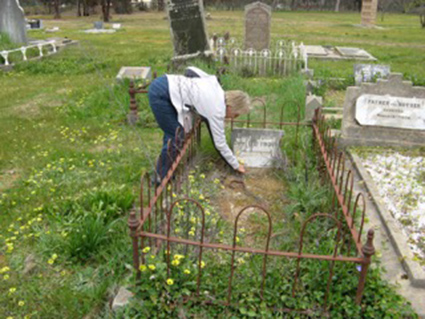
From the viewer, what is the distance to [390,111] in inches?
191

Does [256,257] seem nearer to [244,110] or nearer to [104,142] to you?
[244,110]

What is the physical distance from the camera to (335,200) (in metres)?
3.37

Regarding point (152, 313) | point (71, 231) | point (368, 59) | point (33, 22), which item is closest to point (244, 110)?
point (71, 231)

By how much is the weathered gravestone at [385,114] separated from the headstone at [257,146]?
1034 mm

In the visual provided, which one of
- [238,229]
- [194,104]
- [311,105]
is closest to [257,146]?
[194,104]

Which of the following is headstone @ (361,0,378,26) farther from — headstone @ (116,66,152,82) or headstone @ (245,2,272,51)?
headstone @ (116,66,152,82)

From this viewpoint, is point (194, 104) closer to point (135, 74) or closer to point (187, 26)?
point (135, 74)

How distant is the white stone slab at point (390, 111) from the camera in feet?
15.7

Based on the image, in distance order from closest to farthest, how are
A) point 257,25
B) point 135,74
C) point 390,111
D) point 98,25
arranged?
point 390,111
point 135,74
point 257,25
point 98,25

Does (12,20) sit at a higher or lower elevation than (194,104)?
higher

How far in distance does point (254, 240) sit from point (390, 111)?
262 cm

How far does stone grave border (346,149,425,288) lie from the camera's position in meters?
2.75

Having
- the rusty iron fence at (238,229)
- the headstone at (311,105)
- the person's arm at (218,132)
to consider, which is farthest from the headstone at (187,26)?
the person's arm at (218,132)

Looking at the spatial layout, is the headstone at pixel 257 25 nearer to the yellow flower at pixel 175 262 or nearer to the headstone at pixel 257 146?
the headstone at pixel 257 146
